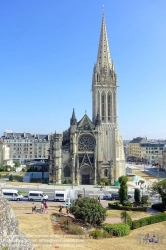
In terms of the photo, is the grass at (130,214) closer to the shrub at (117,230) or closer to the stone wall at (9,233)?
the shrub at (117,230)

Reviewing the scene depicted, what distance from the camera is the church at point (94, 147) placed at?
6300 centimetres

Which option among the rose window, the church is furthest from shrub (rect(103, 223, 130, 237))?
the rose window

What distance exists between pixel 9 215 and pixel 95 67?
6364cm

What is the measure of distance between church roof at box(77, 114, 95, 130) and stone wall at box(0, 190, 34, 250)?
53804mm

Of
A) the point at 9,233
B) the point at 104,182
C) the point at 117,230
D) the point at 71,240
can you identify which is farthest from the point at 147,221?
the point at 104,182

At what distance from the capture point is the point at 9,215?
10.9 metres

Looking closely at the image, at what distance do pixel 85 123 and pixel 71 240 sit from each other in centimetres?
4629

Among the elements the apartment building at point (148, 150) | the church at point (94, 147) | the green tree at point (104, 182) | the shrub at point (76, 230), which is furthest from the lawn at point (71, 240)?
the apartment building at point (148, 150)

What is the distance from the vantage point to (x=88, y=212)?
2592 cm

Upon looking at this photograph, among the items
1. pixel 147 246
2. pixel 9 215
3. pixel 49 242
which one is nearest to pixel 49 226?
pixel 49 242

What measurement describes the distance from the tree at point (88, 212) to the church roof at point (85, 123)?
38.1 meters

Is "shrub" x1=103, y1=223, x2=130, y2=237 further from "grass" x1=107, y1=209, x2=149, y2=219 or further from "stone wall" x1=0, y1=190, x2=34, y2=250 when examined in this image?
"stone wall" x1=0, y1=190, x2=34, y2=250

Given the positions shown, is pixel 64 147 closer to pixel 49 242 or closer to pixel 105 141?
pixel 105 141

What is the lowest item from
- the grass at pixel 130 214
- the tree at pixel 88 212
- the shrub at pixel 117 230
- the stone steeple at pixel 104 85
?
the grass at pixel 130 214
